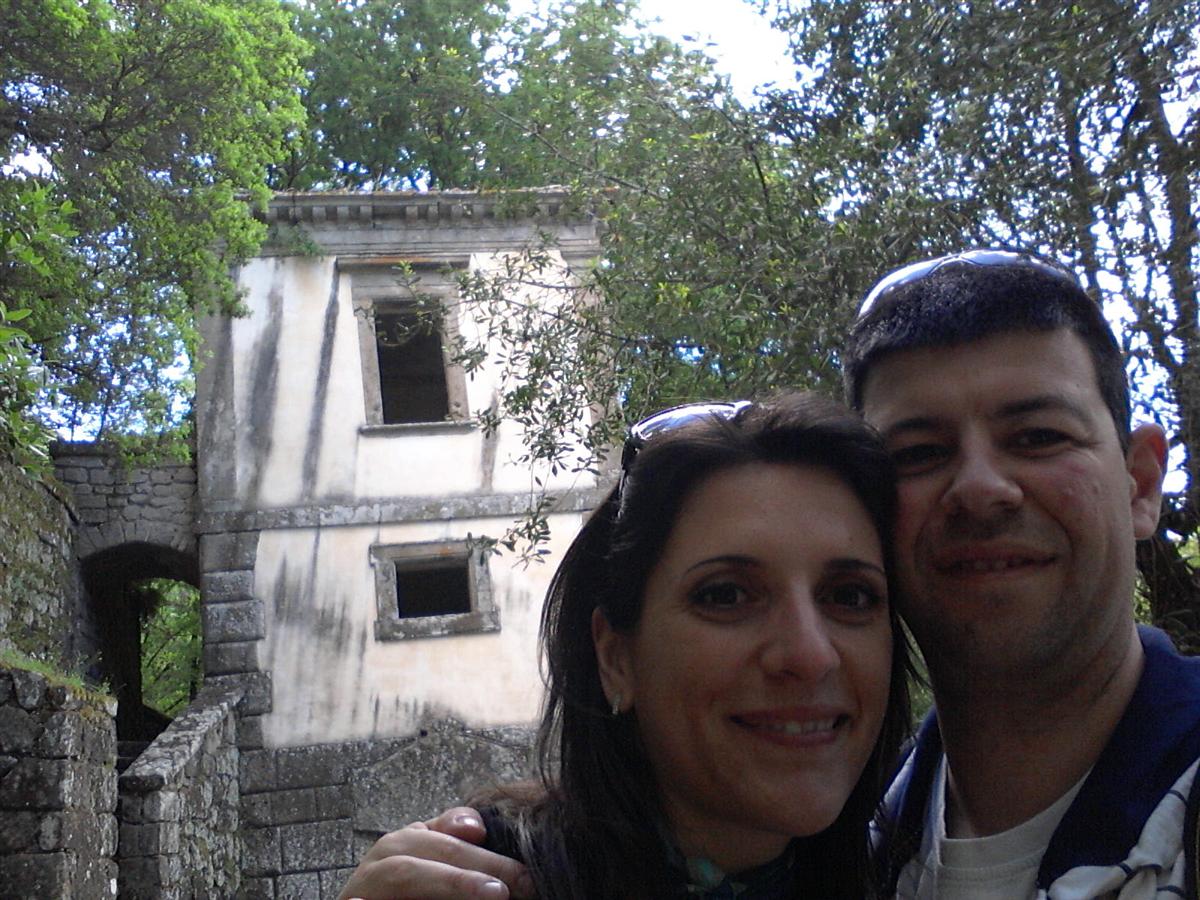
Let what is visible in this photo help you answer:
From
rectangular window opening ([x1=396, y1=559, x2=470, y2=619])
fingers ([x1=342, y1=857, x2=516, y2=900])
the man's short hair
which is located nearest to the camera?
fingers ([x1=342, y1=857, x2=516, y2=900])

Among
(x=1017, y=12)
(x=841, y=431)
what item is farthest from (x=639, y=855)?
(x=1017, y=12)

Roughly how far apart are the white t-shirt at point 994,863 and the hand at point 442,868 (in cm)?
65

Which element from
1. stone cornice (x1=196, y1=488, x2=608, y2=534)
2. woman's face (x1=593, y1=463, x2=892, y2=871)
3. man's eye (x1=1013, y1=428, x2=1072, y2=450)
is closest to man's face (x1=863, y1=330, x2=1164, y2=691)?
man's eye (x1=1013, y1=428, x2=1072, y2=450)

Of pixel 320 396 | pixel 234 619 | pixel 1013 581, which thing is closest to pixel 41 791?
pixel 1013 581

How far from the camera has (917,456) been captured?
2.04 meters

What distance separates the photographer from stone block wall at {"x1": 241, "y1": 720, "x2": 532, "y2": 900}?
11453 mm

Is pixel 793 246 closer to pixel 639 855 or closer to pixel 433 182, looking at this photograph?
pixel 639 855

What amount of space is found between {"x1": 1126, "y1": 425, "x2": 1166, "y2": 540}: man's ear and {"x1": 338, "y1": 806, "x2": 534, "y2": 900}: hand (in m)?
1.17

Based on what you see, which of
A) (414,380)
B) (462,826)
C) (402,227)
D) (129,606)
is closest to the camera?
(462,826)

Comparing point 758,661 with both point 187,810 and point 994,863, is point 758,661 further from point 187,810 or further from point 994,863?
point 187,810

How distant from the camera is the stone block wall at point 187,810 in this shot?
7.62 m

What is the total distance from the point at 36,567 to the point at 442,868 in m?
9.01

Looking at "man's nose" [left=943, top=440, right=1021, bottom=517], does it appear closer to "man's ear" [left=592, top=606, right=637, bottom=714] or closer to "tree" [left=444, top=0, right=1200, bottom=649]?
"man's ear" [left=592, top=606, right=637, bottom=714]

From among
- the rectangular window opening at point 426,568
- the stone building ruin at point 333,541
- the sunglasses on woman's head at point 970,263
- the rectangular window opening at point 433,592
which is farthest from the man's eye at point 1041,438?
the rectangular window opening at point 433,592
